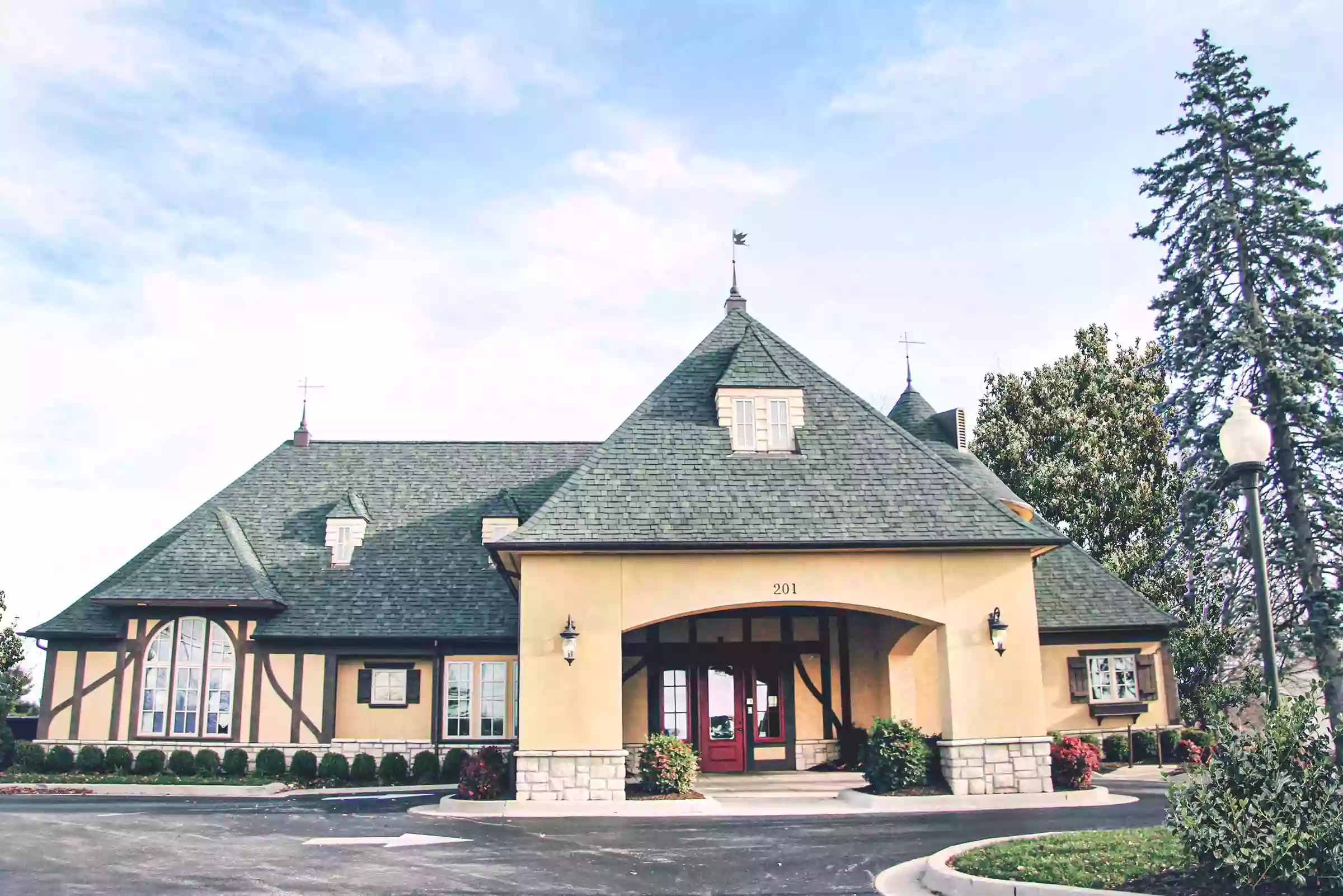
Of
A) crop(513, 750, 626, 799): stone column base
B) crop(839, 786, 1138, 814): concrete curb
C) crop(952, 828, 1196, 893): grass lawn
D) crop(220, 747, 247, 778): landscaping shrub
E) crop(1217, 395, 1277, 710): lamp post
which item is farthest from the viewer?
crop(220, 747, 247, 778): landscaping shrub

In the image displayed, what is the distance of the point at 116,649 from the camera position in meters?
21.7

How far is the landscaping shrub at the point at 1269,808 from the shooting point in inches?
309

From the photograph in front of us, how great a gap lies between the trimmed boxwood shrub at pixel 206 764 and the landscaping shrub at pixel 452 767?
450 cm

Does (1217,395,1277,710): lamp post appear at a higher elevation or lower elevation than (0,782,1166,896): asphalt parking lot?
higher

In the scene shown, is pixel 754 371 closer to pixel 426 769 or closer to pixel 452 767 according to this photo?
pixel 452 767

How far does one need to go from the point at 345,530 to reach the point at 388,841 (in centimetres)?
1267

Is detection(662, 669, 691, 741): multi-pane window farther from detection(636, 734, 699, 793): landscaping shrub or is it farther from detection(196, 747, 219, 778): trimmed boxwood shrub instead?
detection(196, 747, 219, 778): trimmed boxwood shrub

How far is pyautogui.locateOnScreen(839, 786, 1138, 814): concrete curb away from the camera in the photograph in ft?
50.3

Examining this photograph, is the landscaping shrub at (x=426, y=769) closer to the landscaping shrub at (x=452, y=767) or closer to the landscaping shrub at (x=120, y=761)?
the landscaping shrub at (x=452, y=767)

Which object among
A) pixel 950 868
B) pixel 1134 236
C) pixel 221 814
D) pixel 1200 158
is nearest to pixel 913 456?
pixel 1134 236

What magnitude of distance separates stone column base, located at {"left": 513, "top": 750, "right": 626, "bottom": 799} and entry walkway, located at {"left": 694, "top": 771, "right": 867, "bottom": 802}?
188cm

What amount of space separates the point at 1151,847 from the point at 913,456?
31.6 ft

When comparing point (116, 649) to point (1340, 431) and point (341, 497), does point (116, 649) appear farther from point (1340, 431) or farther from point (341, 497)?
point (1340, 431)

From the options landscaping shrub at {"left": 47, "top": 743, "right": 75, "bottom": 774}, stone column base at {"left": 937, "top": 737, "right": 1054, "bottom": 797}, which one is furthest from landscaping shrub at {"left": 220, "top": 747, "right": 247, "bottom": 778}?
stone column base at {"left": 937, "top": 737, "right": 1054, "bottom": 797}
